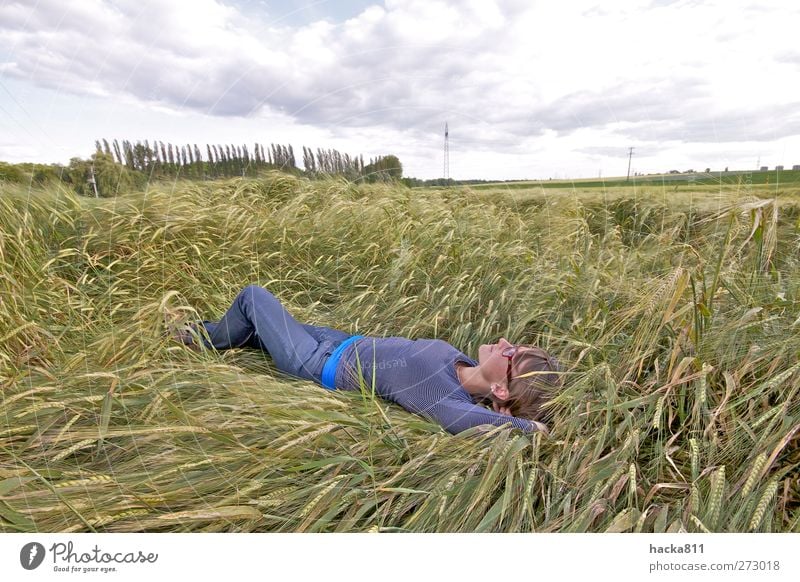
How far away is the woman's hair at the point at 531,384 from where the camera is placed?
1.79m

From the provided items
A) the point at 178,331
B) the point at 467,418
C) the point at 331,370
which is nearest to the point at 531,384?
the point at 467,418

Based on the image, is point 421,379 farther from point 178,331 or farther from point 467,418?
point 178,331

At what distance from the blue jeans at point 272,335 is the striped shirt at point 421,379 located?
0.53 feet

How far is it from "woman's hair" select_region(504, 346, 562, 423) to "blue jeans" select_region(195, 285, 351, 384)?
0.85m

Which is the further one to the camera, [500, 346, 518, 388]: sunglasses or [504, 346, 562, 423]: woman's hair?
[500, 346, 518, 388]: sunglasses

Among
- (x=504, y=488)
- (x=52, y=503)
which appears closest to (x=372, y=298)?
(x=504, y=488)

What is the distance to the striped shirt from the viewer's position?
1658 millimetres

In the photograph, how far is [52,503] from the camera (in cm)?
124

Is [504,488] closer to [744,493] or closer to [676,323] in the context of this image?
[744,493]
